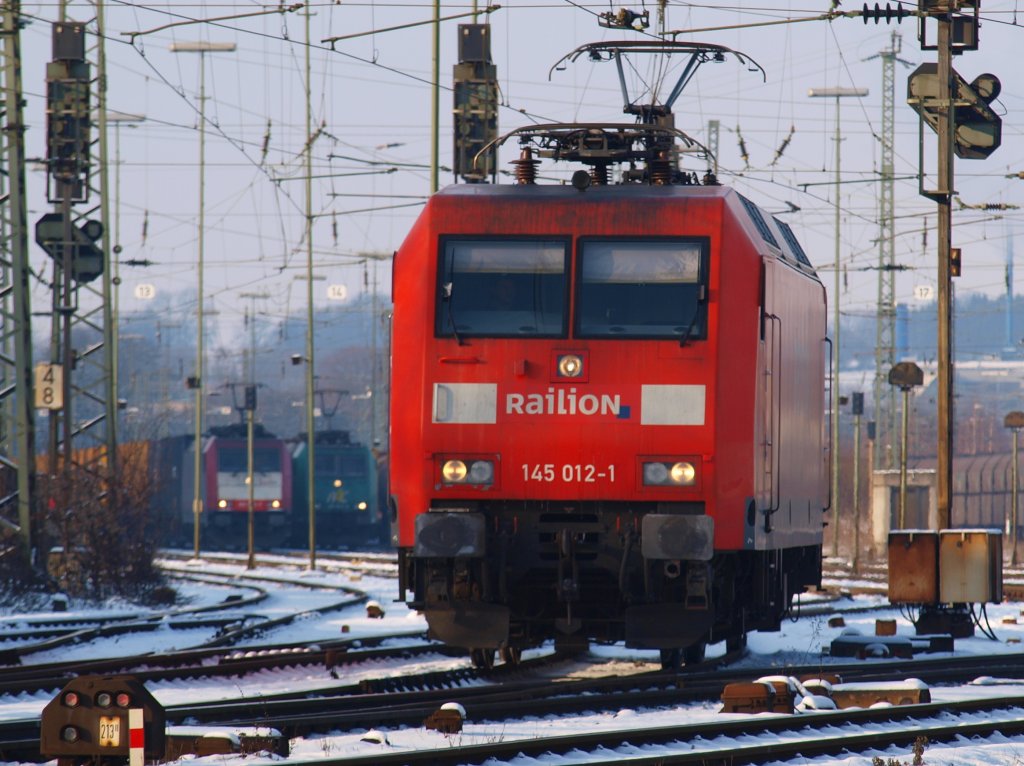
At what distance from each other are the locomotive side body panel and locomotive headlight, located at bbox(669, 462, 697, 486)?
15 mm

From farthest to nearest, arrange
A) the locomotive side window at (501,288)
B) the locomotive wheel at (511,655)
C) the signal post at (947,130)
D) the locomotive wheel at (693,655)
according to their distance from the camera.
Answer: the signal post at (947,130), the locomotive wheel at (693,655), the locomotive wheel at (511,655), the locomotive side window at (501,288)

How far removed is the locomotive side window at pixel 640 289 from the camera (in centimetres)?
1226

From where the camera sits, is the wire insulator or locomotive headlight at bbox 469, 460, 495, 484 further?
the wire insulator

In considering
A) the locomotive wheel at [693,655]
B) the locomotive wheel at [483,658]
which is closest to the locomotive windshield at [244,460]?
the locomotive wheel at [693,655]

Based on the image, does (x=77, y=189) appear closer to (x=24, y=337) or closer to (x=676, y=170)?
(x=24, y=337)

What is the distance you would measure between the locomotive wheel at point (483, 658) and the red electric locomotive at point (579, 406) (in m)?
2.19

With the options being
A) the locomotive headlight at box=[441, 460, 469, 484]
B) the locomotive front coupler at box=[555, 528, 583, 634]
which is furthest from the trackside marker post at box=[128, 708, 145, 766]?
the locomotive front coupler at box=[555, 528, 583, 634]

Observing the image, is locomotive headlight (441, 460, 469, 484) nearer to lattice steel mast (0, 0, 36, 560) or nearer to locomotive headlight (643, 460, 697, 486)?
locomotive headlight (643, 460, 697, 486)

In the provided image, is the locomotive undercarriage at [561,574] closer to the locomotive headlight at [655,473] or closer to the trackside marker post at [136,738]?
the locomotive headlight at [655,473]

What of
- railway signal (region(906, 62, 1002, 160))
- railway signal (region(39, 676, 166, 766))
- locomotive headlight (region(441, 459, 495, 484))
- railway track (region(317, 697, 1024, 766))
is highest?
railway signal (region(906, 62, 1002, 160))

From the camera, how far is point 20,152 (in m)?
24.0

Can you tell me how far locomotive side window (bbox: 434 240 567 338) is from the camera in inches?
487

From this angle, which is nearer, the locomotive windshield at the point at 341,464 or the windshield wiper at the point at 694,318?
the windshield wiper at the point at 694,318

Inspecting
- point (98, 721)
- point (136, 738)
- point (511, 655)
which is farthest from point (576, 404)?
point (136, 738)
